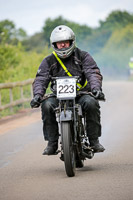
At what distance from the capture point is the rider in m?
7.96

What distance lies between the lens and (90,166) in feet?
28.1

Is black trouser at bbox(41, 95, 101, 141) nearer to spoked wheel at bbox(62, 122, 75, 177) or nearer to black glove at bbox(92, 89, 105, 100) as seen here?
black glove at bbox(92, 89, 105, 100)

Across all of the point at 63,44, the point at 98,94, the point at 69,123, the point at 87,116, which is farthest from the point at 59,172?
the point at 63,44

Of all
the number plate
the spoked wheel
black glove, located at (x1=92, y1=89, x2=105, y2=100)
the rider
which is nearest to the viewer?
the spoked wheel

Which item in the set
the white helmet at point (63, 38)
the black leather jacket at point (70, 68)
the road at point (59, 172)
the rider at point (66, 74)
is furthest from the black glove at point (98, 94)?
the road at point (59, 172)

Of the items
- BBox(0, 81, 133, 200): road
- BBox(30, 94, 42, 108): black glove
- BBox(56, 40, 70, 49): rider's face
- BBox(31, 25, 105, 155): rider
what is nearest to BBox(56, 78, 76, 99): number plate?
BBox(31, 25, 105, 155): rider

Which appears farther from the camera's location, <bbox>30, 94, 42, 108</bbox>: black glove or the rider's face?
the rider's face

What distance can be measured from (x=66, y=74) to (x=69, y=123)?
0.97m

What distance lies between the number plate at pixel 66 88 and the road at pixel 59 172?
104cm

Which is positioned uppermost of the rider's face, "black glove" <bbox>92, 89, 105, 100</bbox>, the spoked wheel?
the rider's face

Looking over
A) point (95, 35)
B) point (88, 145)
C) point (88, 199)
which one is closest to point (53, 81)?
point (88, 145)

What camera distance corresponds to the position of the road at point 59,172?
6531mm

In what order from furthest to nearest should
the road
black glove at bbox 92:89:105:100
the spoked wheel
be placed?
black glove at bbox 92:89:105:100 → the spoked wheel → the road

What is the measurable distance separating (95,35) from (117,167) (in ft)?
341
